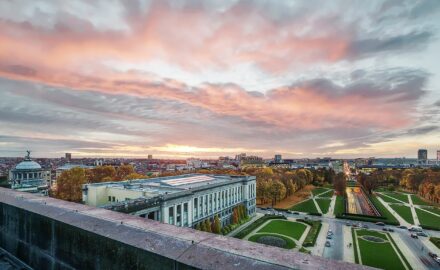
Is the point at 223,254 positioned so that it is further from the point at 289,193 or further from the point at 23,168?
the point at 289,193

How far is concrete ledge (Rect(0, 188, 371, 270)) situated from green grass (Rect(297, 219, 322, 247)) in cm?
4789

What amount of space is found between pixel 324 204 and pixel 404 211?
2003 centimetres

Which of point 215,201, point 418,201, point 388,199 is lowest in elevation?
point 388,199

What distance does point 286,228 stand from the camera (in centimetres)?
5828

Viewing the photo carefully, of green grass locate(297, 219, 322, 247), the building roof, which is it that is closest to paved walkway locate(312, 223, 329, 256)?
green grass locate(297, 219, 322, 247)

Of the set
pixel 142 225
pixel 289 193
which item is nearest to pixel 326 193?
pixel 289 193

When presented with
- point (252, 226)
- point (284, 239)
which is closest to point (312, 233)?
point (284, 239)

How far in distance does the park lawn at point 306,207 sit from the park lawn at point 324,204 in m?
2.00

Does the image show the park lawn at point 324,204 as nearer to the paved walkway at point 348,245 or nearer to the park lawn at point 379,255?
the paved walkway at point 348,245

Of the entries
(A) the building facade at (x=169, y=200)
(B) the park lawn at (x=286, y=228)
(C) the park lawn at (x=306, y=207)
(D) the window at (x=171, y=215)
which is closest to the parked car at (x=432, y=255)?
(B) the park lawn at (x=286, y=228)

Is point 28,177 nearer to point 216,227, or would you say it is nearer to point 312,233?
point 216,227

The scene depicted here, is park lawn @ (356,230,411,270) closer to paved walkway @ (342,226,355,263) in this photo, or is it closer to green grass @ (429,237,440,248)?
paved walkway @ (342,226,355,263)

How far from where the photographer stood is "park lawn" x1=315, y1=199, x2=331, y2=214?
77.2m

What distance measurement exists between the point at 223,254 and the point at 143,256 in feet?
4.22
